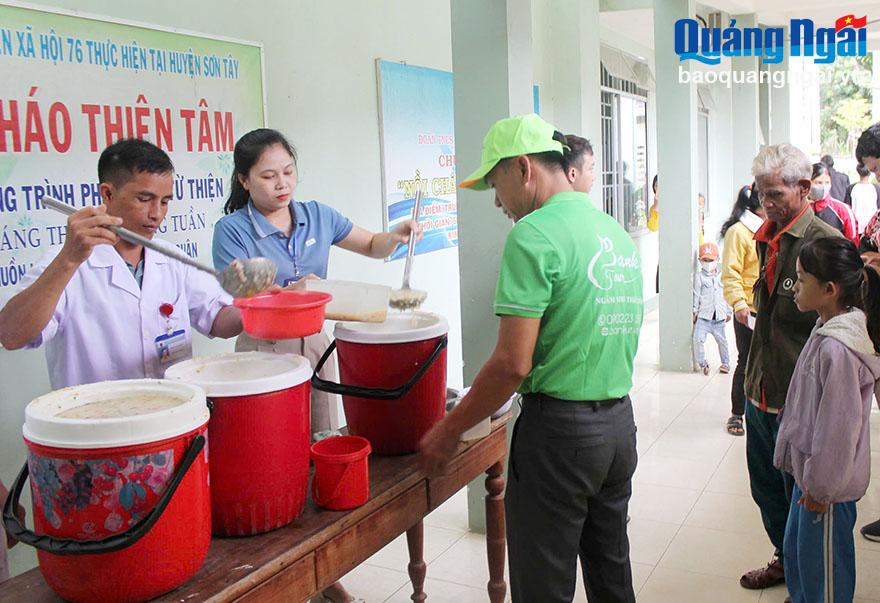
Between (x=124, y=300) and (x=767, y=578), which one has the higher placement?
(x=124, y=300)

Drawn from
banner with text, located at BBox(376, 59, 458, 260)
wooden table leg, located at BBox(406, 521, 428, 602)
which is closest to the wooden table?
wooden table leg, located at BBox(406, 521, 428, 602)

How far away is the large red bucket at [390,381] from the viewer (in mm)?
1783

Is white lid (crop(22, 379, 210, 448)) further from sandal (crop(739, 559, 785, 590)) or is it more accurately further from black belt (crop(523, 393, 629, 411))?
sandal (crop(739, 559, 785, 590))

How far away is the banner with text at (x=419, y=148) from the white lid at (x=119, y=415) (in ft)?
9.93

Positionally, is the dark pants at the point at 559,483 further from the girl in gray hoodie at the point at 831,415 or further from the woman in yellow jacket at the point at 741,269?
the woman in yellow jacket at the point at 741,269

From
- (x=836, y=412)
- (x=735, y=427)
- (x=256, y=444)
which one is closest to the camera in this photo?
(x=256, y=444)

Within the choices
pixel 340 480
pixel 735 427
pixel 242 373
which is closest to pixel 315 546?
pixel 340 480

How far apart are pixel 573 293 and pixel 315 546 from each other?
2.57 ft

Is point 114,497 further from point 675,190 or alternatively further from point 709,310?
point 675,190

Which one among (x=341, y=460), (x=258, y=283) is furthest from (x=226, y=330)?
(x=341, y=460)

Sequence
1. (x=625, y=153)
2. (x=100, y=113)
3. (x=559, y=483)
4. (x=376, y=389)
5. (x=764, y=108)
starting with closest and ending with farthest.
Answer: (x=376, y=389), (x=559, y=483), (x=100, y=113), (x=625, y=153), (x=764, y=108)

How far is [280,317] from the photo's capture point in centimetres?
162

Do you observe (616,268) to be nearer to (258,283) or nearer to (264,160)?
(258,283)

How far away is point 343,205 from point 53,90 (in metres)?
1.64
